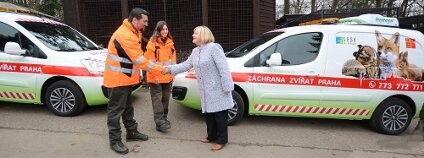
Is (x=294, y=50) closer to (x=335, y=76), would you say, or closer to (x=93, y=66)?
(x=335, y=76)

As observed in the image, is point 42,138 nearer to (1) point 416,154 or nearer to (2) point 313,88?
(2) point 313,88

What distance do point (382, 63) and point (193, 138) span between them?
3009 mm

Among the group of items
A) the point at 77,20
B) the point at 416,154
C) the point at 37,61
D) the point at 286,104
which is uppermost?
the point at 77,20

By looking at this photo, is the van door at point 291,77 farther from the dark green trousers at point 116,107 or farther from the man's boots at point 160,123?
the dark green trousers at point 116,107

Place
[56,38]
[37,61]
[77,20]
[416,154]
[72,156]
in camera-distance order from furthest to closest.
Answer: [77,20] → [56,38] → [37,61] → [416,154] → [72,156]

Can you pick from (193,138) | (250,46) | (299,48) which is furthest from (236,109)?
(299,48)

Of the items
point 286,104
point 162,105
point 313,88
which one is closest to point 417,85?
point 313,88

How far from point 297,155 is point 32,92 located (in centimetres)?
424

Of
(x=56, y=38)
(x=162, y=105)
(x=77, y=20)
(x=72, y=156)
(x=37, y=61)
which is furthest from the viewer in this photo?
(x=77, y=20)

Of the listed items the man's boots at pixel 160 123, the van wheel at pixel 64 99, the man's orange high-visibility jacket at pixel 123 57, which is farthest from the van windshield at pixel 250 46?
the van wheel at pixel 64 99

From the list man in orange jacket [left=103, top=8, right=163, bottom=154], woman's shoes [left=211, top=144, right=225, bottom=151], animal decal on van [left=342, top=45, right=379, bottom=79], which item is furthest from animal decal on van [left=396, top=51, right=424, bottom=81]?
man in orange jacket [left=103, top=8, right=163, bottom=154]

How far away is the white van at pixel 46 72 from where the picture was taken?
5656mm

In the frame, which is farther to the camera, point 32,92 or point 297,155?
point 32,92

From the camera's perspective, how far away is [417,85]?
17.7ft
